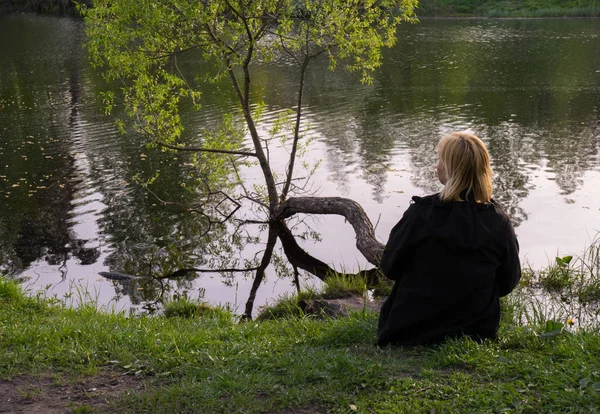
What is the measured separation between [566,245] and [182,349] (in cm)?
744

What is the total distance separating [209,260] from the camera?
11219mm

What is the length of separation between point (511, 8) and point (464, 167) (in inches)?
2039

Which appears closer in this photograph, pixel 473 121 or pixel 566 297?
pixel 566 297

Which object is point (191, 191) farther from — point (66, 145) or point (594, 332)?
point (594, 332)

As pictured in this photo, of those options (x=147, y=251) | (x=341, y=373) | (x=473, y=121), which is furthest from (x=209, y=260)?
(x=473, y=121)

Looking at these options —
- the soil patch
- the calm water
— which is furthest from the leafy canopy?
the soil patch

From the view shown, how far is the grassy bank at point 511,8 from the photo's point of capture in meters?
49.1

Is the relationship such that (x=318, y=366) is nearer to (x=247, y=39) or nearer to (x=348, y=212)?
(x=348, y=212)

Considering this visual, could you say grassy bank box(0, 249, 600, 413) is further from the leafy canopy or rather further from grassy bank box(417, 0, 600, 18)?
grassy bank box(417, 0, 600, 18)

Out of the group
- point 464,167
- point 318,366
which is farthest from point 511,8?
point 318,366

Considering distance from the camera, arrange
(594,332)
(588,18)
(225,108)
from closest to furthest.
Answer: (594,332), (225,108), (588,18)

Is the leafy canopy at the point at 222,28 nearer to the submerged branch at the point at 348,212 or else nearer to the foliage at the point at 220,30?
the foliage at the point at 220,30

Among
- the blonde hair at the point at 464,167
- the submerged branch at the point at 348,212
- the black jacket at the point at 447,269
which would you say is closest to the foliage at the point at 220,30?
the submerged branch at the point at 348,212

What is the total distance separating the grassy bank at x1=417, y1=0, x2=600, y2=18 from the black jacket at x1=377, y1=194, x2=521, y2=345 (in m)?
47.8
